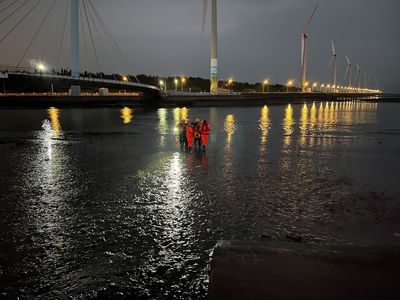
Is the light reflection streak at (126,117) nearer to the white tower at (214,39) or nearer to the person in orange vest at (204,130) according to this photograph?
the person in orange vest at (204,130)

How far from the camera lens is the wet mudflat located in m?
4.98

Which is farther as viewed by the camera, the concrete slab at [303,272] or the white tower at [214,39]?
the white tower at [214,39]

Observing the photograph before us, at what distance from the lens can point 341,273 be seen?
4.26m

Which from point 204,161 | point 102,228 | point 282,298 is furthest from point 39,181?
point 282,298

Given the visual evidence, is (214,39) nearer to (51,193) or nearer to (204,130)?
(204,130)

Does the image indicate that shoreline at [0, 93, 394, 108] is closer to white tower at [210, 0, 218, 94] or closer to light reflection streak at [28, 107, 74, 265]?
white tower at [210, 0, 218, 94]

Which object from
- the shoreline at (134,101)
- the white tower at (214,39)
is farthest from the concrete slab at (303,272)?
the white tower at (214,39)

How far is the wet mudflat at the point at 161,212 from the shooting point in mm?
4977

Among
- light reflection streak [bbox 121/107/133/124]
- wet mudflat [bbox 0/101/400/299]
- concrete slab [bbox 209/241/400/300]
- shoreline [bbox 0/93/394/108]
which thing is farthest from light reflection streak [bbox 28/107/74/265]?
shoreline [bbox 0/93/394/108]

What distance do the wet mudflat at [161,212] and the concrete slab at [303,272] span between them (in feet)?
1.82

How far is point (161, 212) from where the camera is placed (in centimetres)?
744

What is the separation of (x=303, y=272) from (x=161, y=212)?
3686 mm

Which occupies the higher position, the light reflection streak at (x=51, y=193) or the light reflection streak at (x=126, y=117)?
the light reflection streak at (x=51, y=193)

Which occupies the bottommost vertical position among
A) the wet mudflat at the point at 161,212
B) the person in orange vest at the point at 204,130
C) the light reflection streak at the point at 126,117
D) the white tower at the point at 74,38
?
the light reflection streak at the point at 126,117
